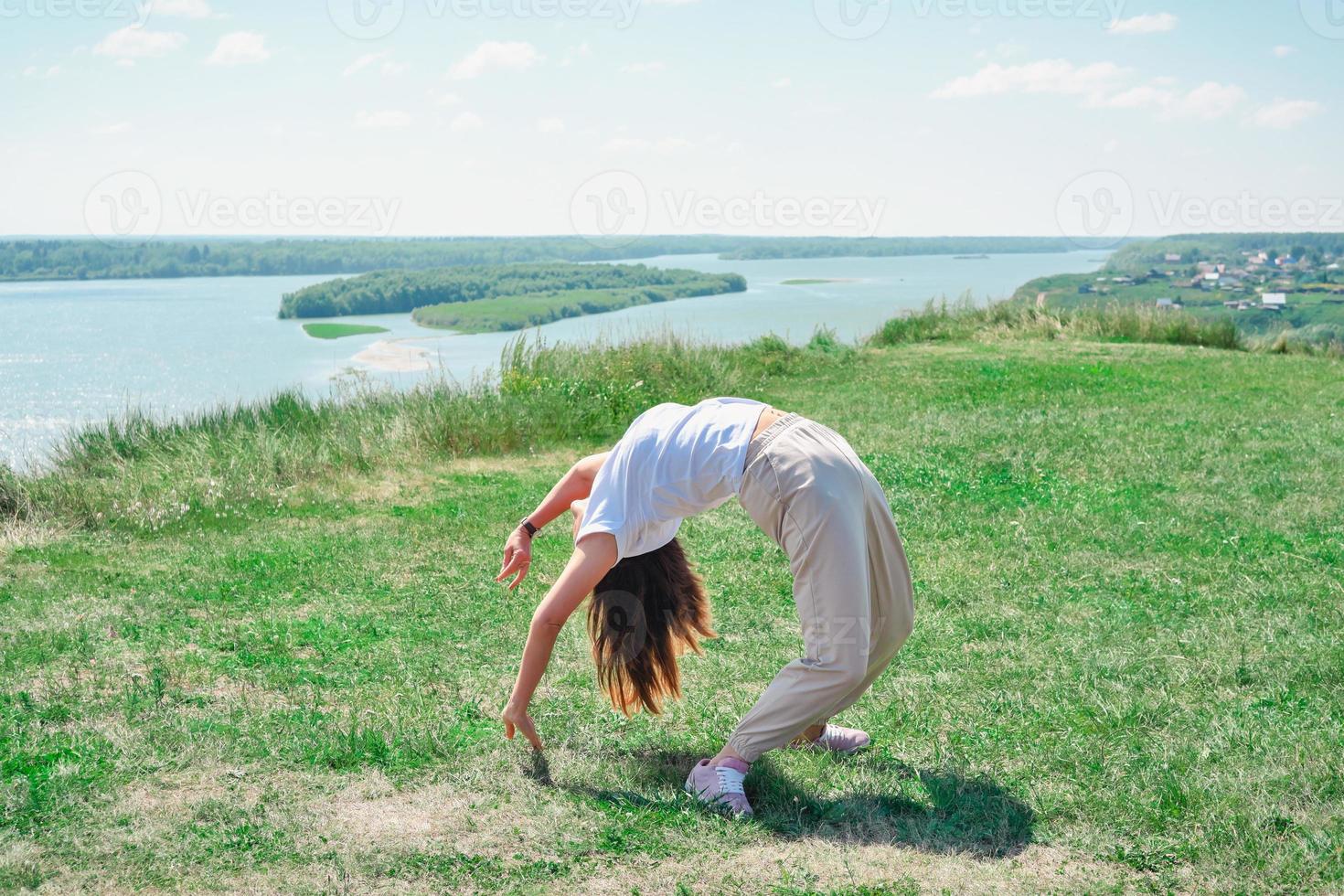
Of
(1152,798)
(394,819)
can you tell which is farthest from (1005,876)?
(394,819)

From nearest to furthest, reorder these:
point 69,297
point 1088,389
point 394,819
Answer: point 394,819 → point 1088,389 → point 69,297

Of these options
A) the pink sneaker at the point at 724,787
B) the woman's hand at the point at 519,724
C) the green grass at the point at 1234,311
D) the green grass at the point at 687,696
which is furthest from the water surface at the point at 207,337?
the pink sneaker at the point at 724,787

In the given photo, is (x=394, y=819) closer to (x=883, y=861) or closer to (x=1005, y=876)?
(x=883, y=861)

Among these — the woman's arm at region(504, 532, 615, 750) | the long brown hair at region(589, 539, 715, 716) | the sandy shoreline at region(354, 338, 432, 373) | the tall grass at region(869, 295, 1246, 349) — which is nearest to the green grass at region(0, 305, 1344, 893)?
the long brown hair at region(589, 539, 715, 716)

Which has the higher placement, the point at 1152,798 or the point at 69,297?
the point at 69,297

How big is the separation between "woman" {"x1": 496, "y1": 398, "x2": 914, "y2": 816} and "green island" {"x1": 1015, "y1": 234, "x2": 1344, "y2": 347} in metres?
18.2

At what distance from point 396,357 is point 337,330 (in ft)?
20.5

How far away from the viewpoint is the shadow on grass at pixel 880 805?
10.7ft

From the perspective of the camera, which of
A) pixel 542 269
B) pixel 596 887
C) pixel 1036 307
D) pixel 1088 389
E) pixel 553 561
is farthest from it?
pixel 542 269

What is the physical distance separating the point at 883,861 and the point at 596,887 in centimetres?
83

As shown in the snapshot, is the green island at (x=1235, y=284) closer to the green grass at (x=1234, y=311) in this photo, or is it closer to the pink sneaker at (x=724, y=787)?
the green grass at (x=1234, y=311)

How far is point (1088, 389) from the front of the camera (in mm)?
13672

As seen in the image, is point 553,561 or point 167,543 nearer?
point 553,561

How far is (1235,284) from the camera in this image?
23312 mm
